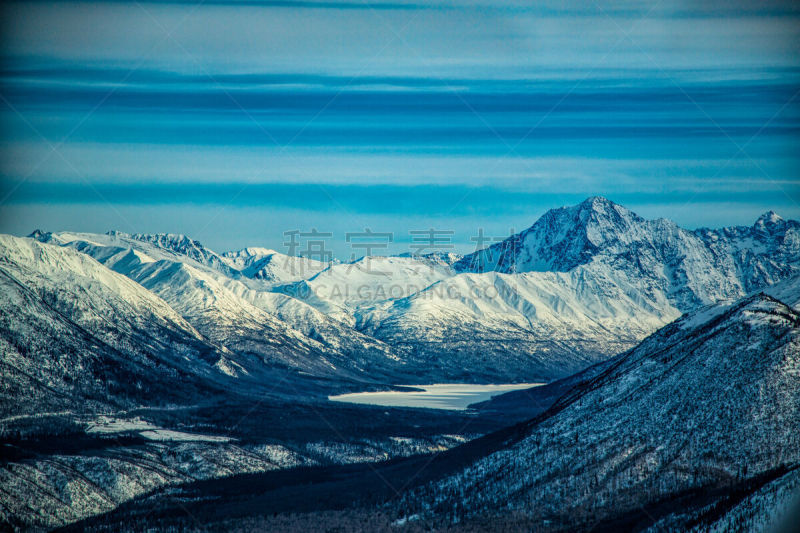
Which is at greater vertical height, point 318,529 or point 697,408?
point 697,408

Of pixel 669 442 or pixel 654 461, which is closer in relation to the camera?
pixel 654 461

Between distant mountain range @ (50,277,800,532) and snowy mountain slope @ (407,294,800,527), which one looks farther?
snowy mountain slope @ (407,294,800,527)

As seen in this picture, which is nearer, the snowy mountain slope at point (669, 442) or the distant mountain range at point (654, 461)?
the distant mountain range at point (654, 461)

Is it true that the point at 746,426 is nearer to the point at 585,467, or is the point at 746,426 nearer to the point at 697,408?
the point at 697,408

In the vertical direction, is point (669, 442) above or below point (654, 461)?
above

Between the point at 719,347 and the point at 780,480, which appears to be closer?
the point at 780,480

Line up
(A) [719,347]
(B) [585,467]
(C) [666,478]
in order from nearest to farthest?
(C) [666,478]
(B) [585,467]
(A) [719,347]

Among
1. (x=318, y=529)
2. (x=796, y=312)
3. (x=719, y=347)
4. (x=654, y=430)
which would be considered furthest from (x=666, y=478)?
(x=318, y=529)

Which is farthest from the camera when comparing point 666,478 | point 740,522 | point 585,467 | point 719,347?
point 719,347
